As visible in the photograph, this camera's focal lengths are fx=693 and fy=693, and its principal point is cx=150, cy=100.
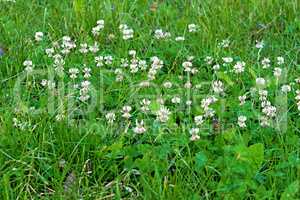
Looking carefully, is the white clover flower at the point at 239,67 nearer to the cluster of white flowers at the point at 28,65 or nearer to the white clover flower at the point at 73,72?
the white clover flower at the point at 73,72

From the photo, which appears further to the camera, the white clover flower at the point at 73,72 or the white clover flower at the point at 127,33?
the white clover flower at the point at 127,33

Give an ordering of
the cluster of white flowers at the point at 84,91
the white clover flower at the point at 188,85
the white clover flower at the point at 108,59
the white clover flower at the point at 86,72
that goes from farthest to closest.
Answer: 1. the white clover flower at the point at 108,59
2. the white clover flower at the point at 86,72
3. the white clover flower at the point at 188,85
4. the cluster of white flowers at the point at 84,91

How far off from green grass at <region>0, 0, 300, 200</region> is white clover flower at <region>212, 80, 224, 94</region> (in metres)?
0.05

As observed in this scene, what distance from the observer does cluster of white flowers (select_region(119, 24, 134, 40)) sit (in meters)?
3.78

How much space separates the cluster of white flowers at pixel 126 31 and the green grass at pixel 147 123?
0.04 m

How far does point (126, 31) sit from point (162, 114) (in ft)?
3.15

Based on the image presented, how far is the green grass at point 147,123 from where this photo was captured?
8.67 ft

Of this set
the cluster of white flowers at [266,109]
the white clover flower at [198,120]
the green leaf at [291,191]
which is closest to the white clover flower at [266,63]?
the cluster of white flowers at [266,109]

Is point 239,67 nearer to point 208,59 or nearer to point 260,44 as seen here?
point 208,59

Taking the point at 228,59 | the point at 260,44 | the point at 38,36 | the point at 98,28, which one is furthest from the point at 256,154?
the point at 38,36

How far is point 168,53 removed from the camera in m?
3.71

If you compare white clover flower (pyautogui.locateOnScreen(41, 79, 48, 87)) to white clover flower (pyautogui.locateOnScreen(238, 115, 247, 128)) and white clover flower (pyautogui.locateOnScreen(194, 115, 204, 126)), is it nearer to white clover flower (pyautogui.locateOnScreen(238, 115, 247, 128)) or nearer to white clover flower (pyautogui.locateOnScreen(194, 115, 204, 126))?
white clover flower (pyautogui.locateOnScreen(194, 115, 204, 126))

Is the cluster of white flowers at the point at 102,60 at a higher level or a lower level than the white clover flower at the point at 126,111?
higher

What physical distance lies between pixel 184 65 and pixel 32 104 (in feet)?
2.57
